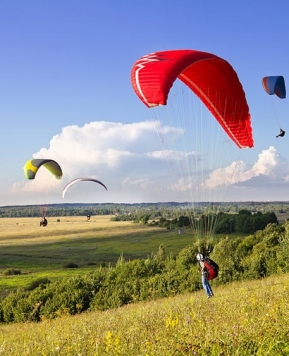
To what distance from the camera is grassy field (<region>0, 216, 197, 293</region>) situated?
106312 millimetres

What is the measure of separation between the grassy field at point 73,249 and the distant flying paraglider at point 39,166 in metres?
59.1

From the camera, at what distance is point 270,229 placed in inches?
2096

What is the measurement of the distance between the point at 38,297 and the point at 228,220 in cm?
9488

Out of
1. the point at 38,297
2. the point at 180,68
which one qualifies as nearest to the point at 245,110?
the point at 180,68

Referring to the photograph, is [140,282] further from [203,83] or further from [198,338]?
[198,338]

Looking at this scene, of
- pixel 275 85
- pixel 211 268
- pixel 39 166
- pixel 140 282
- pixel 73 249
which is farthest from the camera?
pixel 73 249

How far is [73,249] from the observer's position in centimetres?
15075

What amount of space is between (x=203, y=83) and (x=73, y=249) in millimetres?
141029

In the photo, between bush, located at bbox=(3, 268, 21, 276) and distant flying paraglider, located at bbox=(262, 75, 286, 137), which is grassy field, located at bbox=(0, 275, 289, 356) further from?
bush, located at bbox=(3, 268, 21, 276)

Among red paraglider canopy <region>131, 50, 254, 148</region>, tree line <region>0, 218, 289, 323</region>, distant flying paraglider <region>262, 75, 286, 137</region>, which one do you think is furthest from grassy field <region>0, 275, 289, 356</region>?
tree line <region>0, 218, 289, 323</region>

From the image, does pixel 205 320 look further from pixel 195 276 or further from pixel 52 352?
pixel 195 276

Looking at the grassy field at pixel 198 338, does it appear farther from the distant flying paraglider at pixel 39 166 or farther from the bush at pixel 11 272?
the bush at pixel 11 272

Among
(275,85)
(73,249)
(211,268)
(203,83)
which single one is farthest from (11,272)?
(275,85)

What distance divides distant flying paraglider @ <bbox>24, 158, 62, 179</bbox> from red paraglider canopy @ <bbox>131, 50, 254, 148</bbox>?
12.9 m
